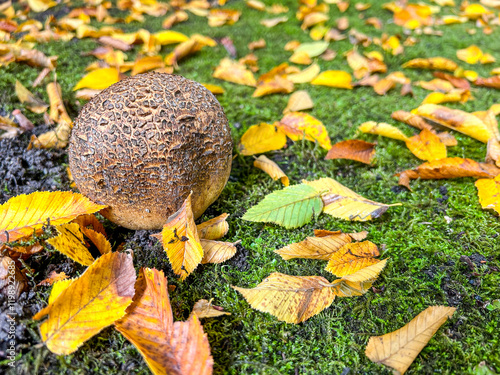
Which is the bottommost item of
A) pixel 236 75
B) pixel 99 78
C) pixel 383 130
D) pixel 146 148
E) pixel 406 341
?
pixel 406 341

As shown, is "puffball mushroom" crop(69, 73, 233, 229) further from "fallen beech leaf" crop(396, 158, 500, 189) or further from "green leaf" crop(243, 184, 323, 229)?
"fallen beech leaf" crop(396, 158, 500, 189)

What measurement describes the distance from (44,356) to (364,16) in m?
5.96

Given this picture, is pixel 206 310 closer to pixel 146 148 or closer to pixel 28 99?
pixel 146 148

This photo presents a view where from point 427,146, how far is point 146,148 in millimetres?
2303

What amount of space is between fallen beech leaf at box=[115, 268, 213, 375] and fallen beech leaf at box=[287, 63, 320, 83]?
9.74 feet

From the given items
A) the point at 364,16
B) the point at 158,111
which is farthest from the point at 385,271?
the point at 364,16

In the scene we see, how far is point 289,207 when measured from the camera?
2.48 metres

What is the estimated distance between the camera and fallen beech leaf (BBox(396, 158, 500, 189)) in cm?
273

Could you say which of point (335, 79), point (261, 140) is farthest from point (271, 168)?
point (335, 79)

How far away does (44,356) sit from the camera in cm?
165

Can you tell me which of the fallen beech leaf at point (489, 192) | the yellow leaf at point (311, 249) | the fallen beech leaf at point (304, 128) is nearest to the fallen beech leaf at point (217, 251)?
the yellow leaf at point (311, 249)

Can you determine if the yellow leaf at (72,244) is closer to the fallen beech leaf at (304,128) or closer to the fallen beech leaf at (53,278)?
the fallen beech leaf at (53,278)

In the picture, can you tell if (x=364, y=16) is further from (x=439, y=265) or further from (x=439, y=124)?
(x=439, y=265)

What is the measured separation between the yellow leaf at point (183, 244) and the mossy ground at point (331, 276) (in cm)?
13
